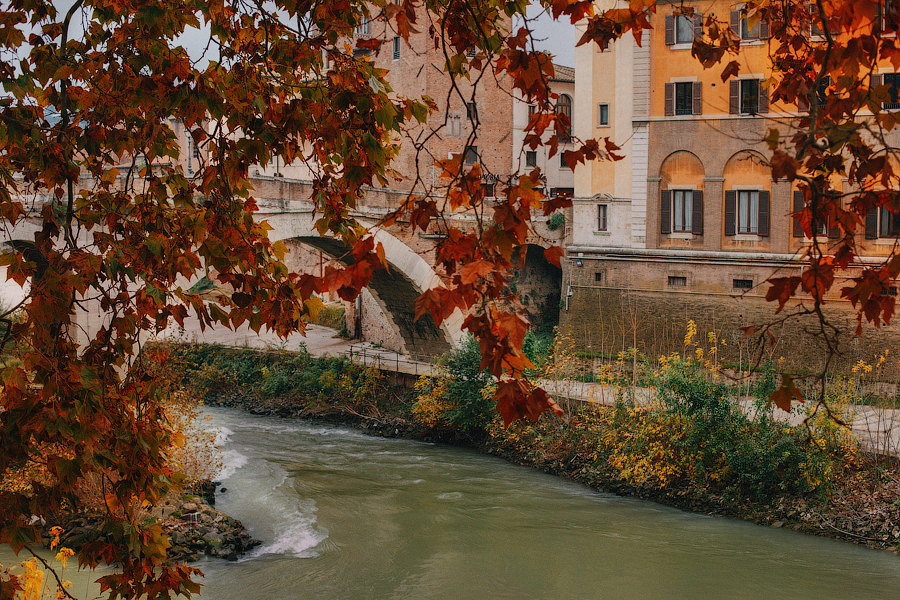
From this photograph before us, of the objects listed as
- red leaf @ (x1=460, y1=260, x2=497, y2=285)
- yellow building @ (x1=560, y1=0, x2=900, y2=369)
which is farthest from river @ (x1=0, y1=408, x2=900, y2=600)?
red leaf @ (x1=460, y1=260, x2=497, y2=285)

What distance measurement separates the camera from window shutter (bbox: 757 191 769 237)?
534 inches

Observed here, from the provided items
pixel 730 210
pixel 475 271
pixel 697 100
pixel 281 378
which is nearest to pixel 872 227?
pixel 730 210

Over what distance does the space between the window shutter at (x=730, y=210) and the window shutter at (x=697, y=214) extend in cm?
41

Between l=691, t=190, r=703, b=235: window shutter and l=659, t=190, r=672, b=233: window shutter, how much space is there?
0.43 metres

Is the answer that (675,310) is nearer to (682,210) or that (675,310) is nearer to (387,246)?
(682,210)

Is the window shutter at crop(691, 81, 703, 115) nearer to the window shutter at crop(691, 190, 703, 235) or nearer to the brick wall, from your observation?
the window shutter at crop(691, 190, 703, 235)

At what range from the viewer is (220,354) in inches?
631

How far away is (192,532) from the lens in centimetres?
757

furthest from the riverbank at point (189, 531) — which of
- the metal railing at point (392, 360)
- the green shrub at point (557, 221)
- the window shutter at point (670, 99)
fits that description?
the window shutter at point (670, 99)

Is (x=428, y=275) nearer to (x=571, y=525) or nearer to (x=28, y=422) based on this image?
(x=571, y=525)

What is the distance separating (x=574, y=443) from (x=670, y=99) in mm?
7033

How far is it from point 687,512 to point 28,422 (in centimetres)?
786

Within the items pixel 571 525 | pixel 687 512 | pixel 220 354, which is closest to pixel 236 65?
pixel 571 525

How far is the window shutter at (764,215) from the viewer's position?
1357 centimetres
